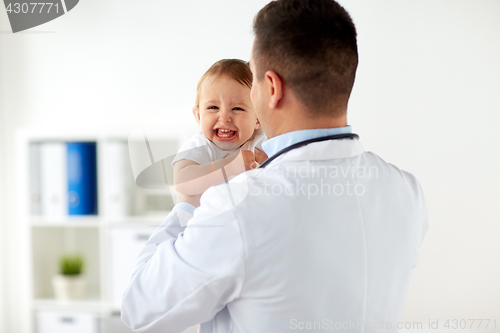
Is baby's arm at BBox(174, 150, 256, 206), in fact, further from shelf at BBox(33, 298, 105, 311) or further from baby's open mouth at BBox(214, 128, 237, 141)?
shelf at BBox(33, 298, 105, 311)

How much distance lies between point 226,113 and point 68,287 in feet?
6.39

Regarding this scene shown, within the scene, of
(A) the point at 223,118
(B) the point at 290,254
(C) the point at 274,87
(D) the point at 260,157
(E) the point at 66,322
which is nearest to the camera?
(B) the point at 290,254

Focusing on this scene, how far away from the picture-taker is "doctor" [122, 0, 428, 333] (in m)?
0.71

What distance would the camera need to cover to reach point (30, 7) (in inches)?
121

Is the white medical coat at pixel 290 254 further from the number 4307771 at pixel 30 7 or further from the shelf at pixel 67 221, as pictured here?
the number 4307771 at pixel 30 7

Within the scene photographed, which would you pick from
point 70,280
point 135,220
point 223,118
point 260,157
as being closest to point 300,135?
point 260,157

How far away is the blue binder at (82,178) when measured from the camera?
2486 mm

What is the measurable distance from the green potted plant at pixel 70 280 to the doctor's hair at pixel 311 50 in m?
2.29

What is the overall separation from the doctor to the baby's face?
38 centimetres

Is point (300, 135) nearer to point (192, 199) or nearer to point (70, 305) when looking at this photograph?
point (192, 199)

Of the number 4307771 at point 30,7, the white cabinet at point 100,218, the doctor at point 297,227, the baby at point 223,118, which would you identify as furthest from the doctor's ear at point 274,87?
the number 4307771 at point 30,7

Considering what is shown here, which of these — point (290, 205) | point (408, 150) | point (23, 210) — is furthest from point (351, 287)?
point (23, 210)

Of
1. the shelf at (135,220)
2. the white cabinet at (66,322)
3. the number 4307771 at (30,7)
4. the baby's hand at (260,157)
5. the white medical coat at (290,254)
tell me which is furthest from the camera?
the number 4307771 at (30,7)

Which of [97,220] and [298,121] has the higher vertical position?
[298,121]
